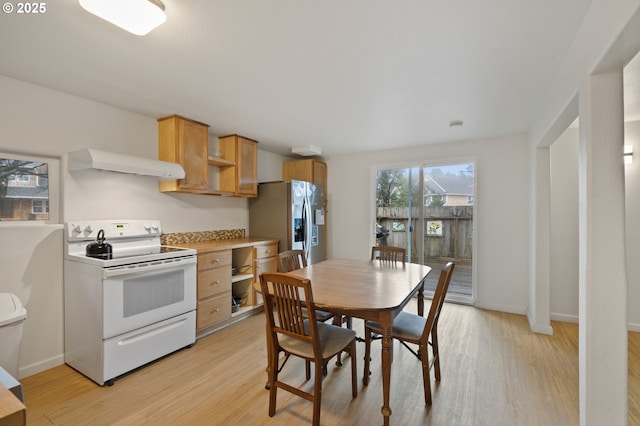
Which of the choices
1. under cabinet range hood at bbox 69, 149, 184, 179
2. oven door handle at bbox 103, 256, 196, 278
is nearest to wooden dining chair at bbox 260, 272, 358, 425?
oven door handle at bbox 103, 256, 196, 278

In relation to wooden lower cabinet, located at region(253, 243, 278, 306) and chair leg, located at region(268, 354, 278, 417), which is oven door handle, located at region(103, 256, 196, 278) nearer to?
wooden lower cabinet, located at region(253, 243, 278, 306)

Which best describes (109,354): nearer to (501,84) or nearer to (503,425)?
(503,425)

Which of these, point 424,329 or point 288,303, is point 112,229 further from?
point 424,329

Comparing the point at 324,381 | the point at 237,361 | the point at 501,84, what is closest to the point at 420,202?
the point at 501,84

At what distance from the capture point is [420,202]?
4.41 meters

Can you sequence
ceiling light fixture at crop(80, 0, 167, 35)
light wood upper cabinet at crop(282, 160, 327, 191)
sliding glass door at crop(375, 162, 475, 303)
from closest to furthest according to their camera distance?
ceiling light fixture at crop(80, 0, 167, 35), sliding glass door at crop(375, 162, 475, 303), light wood upper cabinet at crop(282, 160, 327, 191)

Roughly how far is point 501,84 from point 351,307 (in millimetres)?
2127

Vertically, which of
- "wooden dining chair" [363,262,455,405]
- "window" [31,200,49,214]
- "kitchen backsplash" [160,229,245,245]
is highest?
"window" [31,200,49,214]

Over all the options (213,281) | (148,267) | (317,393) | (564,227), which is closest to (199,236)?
(213,281)

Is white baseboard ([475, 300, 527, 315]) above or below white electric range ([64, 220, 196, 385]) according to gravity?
below

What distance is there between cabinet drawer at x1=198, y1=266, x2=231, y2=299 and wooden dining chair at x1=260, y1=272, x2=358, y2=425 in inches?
54.6

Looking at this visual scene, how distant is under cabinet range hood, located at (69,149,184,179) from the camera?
2285mm

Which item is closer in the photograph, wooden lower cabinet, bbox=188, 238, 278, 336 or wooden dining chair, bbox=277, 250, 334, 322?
wooden dining chair, bbox=277, 250, 334, 322

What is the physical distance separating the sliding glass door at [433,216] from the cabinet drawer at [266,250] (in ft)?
5.92
